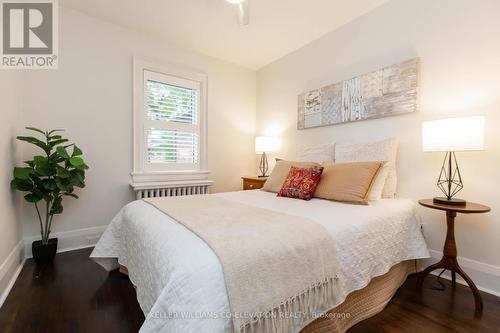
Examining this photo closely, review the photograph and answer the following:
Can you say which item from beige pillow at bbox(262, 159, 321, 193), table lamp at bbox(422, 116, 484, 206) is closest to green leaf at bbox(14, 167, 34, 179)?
beige pillow at bbox(262, 159, 321, 193)

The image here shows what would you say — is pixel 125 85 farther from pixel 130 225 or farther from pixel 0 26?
pixel 130 225

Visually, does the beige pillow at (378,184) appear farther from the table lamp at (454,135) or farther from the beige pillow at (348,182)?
the table lamp at (454,135)

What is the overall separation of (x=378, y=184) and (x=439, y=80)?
1036mm

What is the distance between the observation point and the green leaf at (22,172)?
1979mm

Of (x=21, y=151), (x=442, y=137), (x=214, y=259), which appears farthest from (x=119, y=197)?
(x=442, y=137)

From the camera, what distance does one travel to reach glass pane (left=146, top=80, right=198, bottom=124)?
305 centimetres

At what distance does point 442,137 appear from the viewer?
63.1 inches

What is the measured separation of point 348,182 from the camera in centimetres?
192

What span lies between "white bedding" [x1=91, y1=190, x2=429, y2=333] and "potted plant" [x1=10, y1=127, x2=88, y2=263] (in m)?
0.77

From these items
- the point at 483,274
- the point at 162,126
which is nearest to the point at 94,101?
the point at 162,126

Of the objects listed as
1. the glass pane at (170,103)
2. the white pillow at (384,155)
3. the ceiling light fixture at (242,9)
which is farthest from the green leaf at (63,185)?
the white pillow at (384,155)

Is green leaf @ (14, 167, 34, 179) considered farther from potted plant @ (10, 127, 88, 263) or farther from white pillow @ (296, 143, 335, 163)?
white pillow @ (296, 143, 335, 163)

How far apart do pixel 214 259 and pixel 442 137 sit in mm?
1728

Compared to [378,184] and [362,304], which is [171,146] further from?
[362,304]
